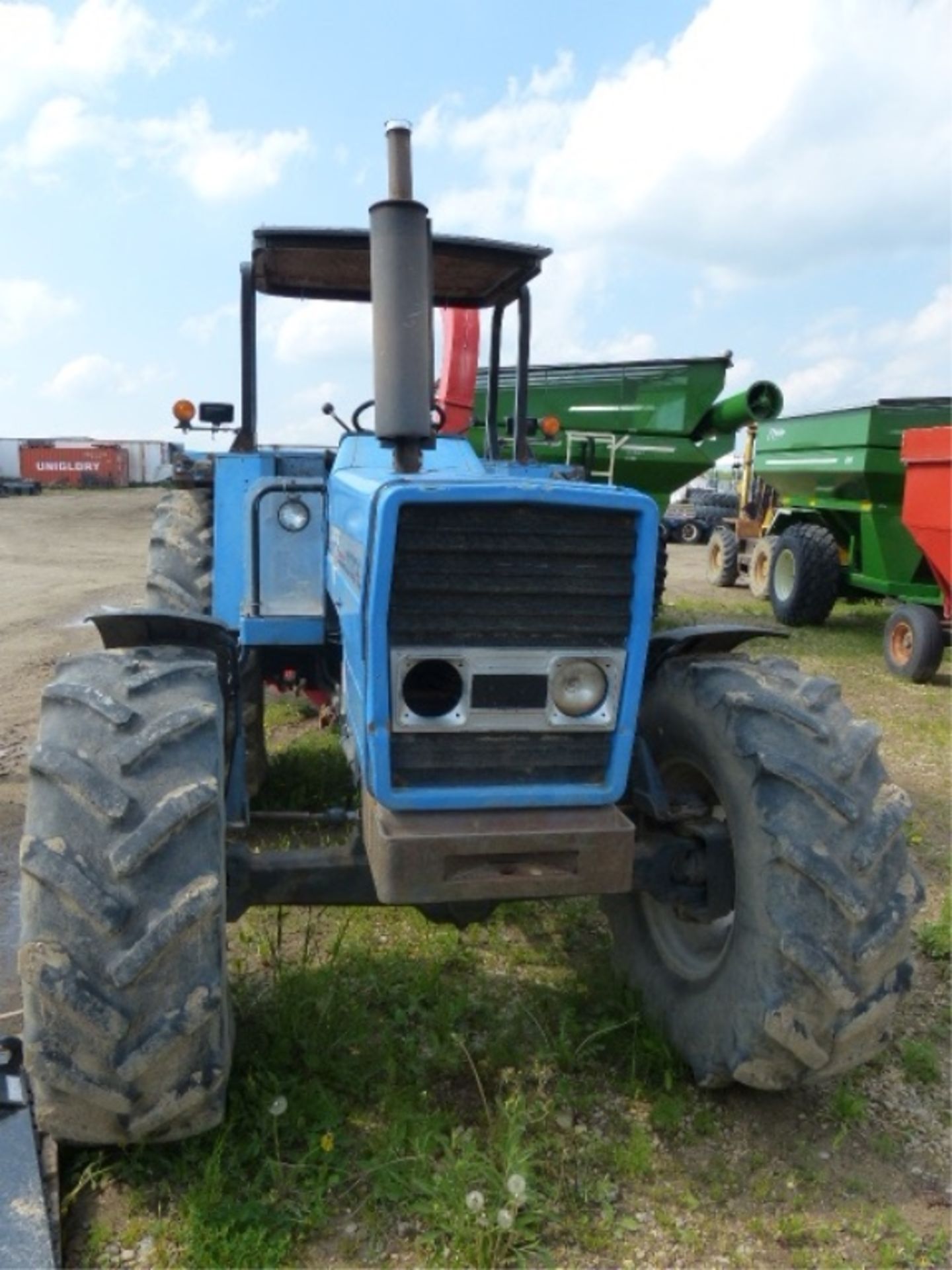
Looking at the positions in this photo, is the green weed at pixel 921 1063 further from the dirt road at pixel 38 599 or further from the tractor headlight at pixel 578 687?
the dirt road at pixel 38 599

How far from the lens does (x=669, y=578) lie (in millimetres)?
16859

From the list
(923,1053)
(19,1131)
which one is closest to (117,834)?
(19,1131)

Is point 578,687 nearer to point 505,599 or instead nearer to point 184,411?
point 505,599

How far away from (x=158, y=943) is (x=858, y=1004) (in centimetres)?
163

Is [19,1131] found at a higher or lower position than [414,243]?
lower

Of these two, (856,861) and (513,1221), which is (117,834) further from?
(856,861)

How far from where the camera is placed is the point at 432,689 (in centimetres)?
265

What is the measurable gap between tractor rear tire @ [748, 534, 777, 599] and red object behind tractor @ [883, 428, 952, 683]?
3.74 metres

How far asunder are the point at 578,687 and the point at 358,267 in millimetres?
2641

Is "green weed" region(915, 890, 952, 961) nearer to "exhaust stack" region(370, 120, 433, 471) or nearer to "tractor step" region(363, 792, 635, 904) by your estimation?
"tractor step" region(363, 792, 635, 904)

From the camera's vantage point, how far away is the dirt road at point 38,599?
4797 mm

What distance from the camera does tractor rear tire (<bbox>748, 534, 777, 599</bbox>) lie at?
13.0m

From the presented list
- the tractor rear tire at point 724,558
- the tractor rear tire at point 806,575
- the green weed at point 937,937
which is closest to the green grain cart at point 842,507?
the tractor rear tire at point 806,575

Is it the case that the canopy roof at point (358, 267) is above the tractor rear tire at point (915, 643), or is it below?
above
